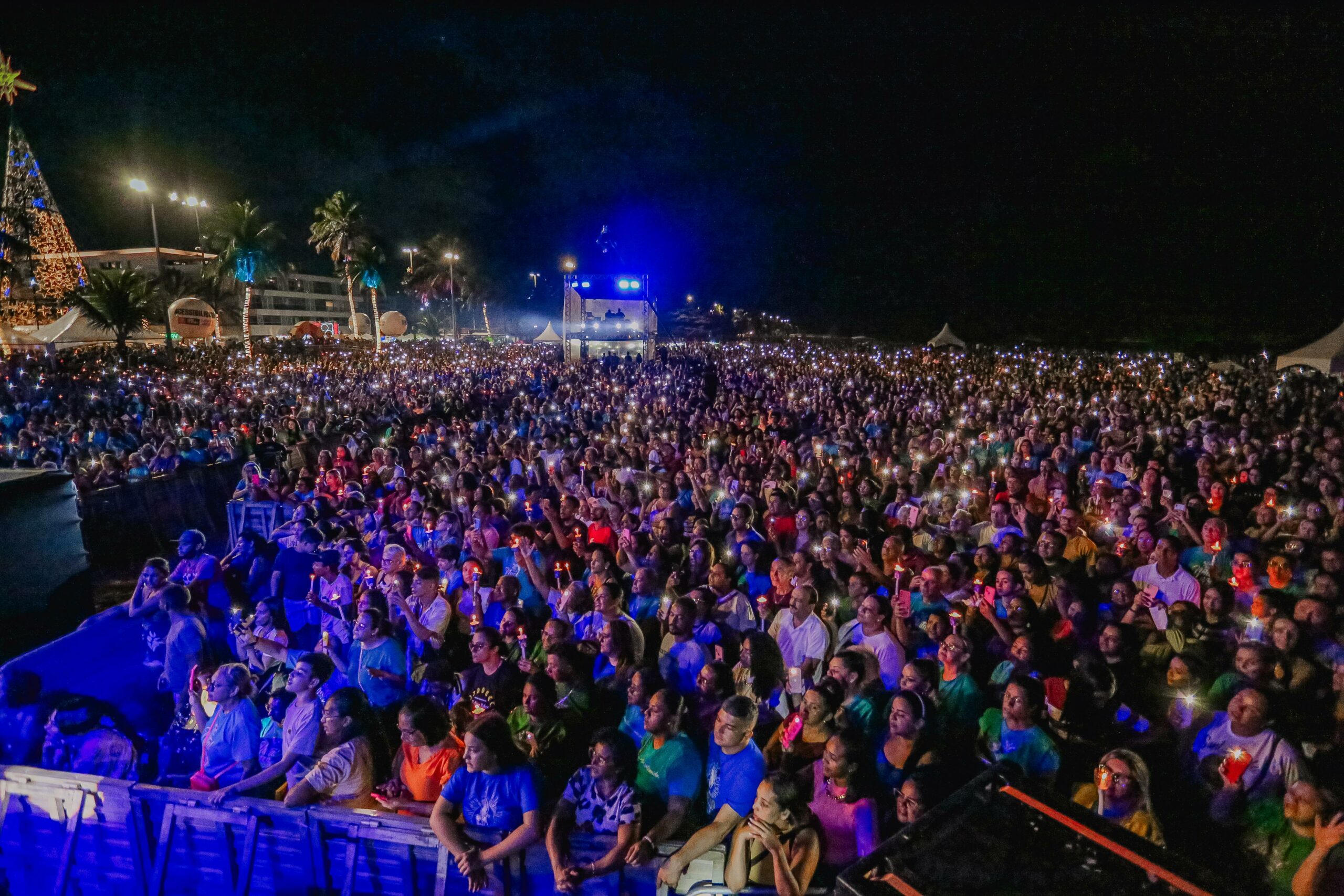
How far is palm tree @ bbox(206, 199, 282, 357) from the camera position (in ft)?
103

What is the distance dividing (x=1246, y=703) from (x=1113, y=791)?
80cm

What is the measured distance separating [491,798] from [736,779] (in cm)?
102

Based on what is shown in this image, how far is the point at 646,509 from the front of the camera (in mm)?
7270

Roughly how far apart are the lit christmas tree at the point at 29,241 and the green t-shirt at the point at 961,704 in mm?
32513

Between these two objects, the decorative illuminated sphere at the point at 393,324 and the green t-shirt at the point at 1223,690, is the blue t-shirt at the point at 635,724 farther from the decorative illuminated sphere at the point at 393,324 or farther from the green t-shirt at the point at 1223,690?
the decorative illuminated sphere at the point at 393,324

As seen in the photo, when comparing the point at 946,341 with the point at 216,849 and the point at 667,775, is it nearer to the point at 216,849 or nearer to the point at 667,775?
the point at 667,775

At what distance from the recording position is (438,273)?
5900 centimetres

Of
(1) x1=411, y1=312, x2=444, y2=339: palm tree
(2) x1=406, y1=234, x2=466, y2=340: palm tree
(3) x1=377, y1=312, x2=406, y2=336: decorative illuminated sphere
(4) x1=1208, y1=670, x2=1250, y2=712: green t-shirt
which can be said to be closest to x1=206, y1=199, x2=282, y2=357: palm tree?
(2) x1=406, y1=234, x2=466, y2=340: palm tree

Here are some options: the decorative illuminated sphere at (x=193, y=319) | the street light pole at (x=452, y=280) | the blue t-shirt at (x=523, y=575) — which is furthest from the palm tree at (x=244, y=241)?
the blue t-shirt at (x=523, y=575)

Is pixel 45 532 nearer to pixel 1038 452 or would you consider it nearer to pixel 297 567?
pixel 297 567

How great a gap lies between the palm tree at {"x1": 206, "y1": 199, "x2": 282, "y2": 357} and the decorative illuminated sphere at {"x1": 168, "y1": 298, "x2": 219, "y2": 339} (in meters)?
15.3

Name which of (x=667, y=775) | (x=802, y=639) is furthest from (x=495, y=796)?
(x=802, y=639)

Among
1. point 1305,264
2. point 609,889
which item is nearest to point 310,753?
point 609,889

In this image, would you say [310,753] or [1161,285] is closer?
[310,753]
